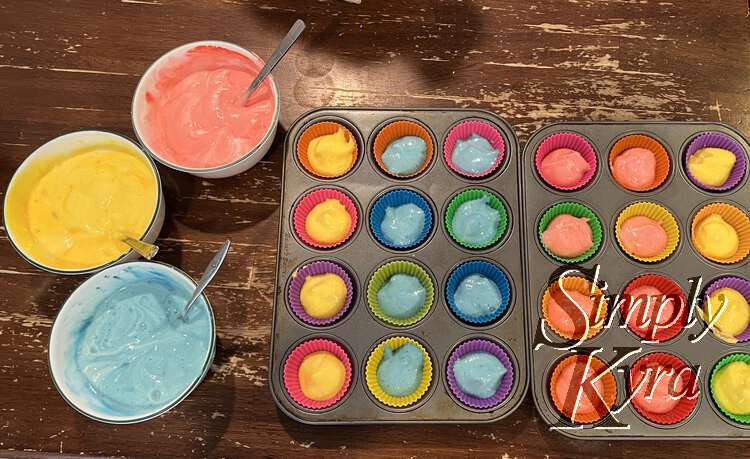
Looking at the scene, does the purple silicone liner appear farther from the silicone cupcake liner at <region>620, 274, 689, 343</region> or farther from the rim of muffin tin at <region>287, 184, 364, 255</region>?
the rim of muffin tin at <region>287, 184, 364, 255</region>

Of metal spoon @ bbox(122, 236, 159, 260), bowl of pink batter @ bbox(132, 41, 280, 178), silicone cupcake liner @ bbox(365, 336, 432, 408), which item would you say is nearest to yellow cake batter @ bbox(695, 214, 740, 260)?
silicone cupcake liner @ bbox(365, 336, 432, 408)

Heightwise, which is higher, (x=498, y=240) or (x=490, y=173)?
(x=490, y=173)

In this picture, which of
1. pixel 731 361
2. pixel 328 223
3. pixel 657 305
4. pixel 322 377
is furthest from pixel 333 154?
pixel 731 361

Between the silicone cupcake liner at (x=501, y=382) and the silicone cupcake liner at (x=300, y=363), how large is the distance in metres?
0.30

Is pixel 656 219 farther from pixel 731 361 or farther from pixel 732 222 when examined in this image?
pixel 731 361

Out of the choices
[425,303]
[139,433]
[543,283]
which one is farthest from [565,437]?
[139,433]

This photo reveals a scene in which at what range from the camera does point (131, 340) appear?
1497 mm

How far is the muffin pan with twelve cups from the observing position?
1.52 m

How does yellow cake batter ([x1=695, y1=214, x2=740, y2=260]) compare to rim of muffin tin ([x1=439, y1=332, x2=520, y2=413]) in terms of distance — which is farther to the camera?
yellow cake batter ([x1=695, y1=214, x2=740, y2=260])

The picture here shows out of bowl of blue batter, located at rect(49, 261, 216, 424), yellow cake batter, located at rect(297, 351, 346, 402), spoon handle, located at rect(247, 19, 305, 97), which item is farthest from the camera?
spoon handle, located at rect(247, 19, 305, 97)

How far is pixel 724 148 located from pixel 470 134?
84cm

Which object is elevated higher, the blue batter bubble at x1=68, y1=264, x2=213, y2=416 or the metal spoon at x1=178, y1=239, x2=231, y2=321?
the metal spoon at x1=178, y1=239, x2=231, y2=321

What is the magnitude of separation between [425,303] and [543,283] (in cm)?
37

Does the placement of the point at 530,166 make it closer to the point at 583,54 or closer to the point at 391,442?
the point at 583,54
